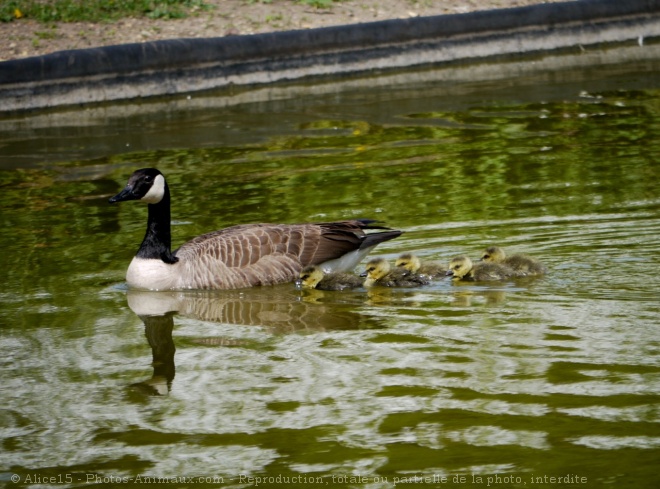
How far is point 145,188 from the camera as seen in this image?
914 centimetres

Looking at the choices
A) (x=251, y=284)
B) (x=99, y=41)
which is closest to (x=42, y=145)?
(x=99, y=41)

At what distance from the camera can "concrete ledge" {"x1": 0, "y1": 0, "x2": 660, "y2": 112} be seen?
50.0ft

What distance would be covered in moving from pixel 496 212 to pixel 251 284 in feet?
7.78

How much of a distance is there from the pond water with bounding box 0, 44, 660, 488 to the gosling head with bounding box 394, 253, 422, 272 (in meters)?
0.18

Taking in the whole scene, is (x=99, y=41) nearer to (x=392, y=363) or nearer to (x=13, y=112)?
(x=13, y=112)

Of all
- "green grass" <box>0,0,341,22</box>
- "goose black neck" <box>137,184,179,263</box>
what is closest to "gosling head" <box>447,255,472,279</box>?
"goose black neck" <box>137,184,179,263</box>

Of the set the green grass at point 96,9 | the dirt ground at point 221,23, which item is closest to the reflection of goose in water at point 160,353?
the dirt ground at point 221,23

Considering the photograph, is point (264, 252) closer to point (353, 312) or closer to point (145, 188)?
point (145, 188)

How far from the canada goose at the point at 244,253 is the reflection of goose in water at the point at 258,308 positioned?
3.7 inches

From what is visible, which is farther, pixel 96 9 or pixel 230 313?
pixel 96 9

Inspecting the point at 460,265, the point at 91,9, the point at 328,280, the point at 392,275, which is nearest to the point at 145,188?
the point at 328,280

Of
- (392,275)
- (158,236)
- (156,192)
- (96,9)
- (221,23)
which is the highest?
(96,9)

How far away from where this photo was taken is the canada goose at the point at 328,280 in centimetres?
860

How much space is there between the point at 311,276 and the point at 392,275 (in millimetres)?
616
